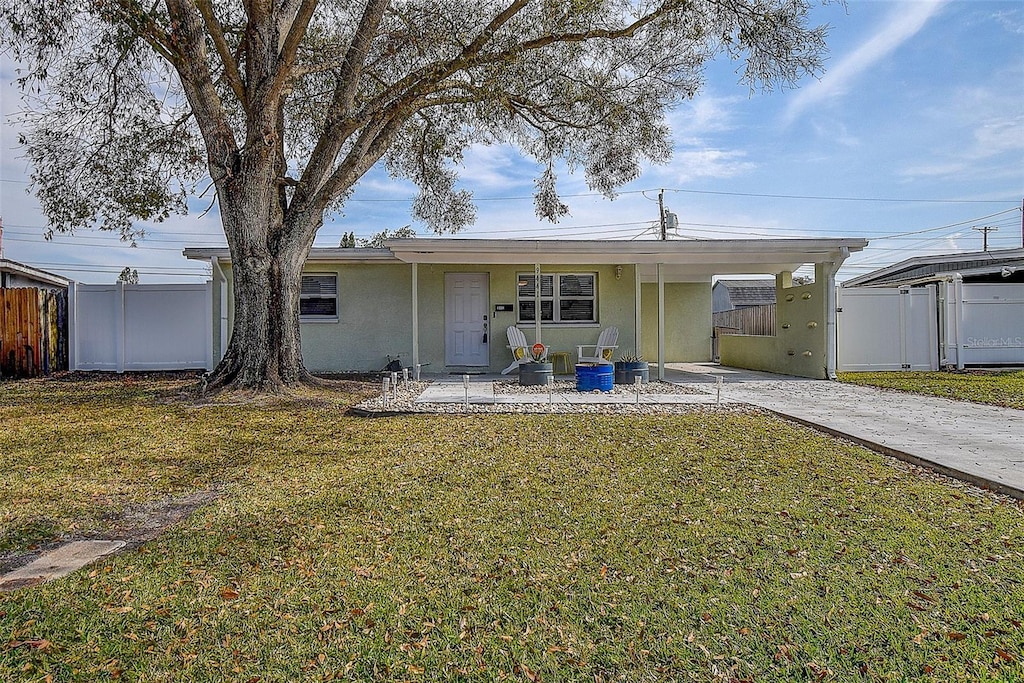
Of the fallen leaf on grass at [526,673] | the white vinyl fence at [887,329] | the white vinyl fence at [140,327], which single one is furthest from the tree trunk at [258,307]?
the white vinyl fence at [887,329]

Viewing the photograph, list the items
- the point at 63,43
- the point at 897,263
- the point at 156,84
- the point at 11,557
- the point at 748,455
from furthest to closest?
the point at 897,263, the point at 156,84, the point at 63,43, the point at 748,455, the point at 11,557

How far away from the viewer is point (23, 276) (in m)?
16.8

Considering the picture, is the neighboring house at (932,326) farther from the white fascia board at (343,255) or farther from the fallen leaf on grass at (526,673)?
the fallen leaf on grass at (526,673)

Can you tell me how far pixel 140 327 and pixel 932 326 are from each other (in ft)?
56.3

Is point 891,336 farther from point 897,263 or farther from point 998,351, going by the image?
point 897,263

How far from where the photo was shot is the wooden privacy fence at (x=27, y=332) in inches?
464

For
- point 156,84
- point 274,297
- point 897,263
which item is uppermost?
point 156,84

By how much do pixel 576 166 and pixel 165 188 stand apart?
792 cm

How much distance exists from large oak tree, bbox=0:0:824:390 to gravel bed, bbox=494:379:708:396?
3275 mm

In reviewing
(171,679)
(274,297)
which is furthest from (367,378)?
(171,679)

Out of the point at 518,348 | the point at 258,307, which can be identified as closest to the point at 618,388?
the point at 518,348

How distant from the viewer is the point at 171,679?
1932 mm

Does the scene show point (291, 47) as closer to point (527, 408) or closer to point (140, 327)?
point (527, 408)

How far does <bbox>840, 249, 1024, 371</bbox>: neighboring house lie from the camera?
12.1 meters
